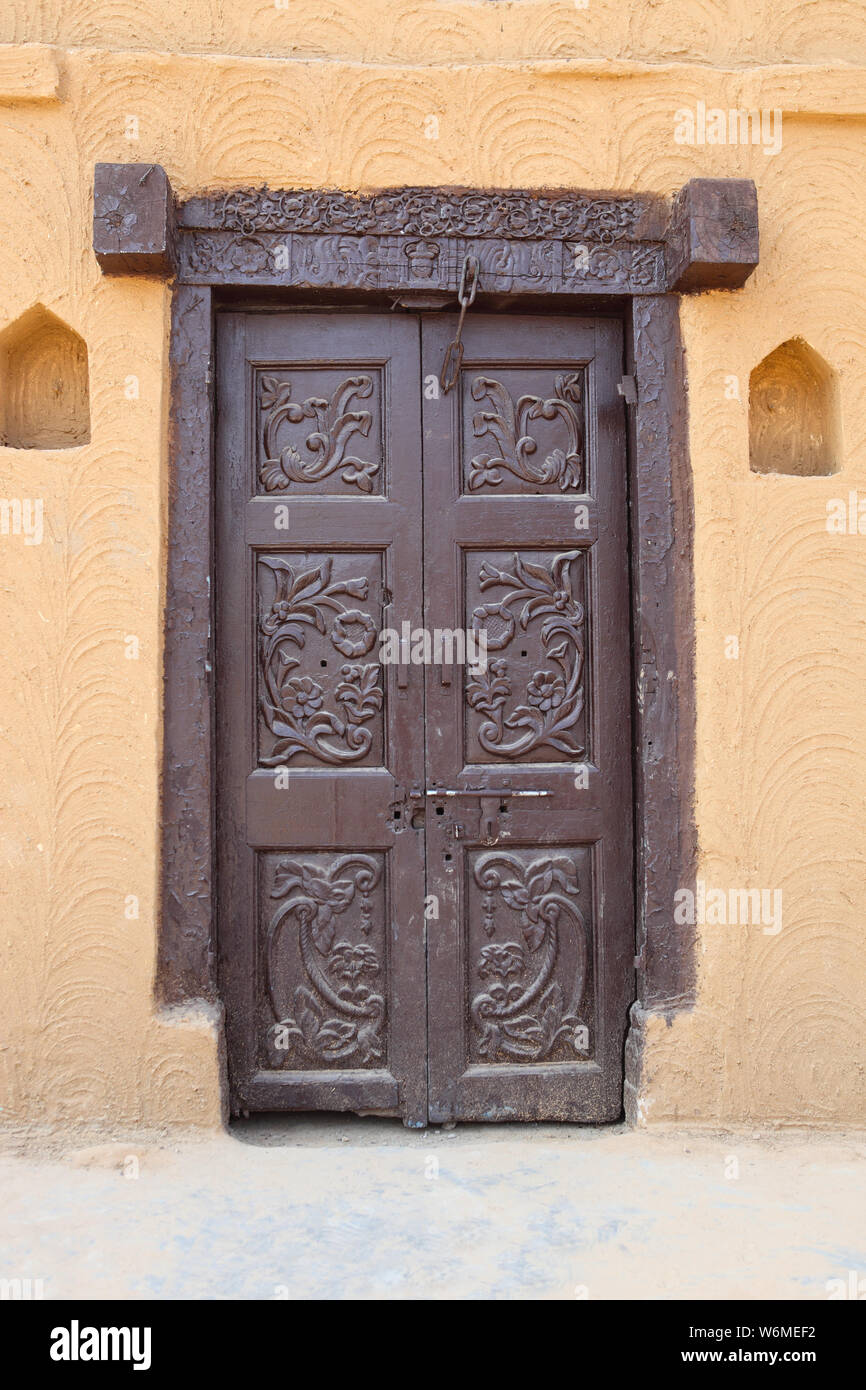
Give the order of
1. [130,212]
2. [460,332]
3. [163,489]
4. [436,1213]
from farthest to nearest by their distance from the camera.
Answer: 1. [460,332]
2. [163,489]
3. [130,212]
4. [436,1213]

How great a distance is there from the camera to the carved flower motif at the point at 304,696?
3.27m

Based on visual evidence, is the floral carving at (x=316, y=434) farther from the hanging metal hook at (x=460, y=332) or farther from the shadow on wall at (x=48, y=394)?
the shadow on wall at (x=48, y=394)

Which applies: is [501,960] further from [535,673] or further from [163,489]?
[163,489]

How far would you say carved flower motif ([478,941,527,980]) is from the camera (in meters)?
3.29

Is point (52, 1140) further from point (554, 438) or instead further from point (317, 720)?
point (554, 438)

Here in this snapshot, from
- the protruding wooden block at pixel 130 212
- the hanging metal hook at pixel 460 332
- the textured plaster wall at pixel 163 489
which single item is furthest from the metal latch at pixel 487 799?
the protruding wooden block at pixel 130 212

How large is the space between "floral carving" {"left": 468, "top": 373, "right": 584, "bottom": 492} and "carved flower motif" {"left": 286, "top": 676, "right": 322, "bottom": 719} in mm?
823

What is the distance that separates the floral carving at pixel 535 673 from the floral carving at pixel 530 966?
1.27 feet

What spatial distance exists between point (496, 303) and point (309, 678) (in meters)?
1.34

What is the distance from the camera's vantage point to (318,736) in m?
3.28

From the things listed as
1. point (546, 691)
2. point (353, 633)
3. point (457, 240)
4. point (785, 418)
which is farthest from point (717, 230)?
point (353, 633)

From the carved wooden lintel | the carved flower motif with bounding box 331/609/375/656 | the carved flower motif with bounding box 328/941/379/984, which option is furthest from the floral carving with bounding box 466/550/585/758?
the carved wooden lintel

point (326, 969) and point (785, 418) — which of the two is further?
point (785, 418)

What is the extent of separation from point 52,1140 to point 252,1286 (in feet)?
3.27
